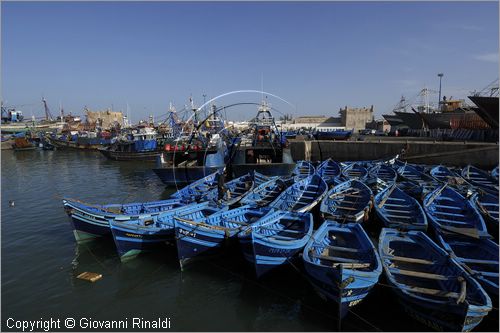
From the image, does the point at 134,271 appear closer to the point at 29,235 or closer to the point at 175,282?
the point at 175,282

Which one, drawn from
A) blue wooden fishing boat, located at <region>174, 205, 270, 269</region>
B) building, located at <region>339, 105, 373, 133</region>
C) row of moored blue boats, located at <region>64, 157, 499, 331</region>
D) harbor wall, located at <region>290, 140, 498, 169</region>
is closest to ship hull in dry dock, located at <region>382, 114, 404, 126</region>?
building, located at <region>339, 105, 373, 133</region>

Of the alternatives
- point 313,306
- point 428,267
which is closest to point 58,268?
point 313,306

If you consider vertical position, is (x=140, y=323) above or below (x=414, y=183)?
below

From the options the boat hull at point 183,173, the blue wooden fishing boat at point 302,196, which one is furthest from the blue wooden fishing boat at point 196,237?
the boat hull at point 183,173

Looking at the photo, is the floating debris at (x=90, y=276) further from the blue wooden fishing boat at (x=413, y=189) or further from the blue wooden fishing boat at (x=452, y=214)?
the blue wooden fishing boat at (x=413, y=189)

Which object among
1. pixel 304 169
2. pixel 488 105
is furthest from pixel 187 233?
pixel 488 105

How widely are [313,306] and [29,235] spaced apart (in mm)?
17249

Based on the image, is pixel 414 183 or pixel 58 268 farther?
pixel 414 183

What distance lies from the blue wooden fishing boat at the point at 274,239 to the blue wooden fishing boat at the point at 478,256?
5.48 metres

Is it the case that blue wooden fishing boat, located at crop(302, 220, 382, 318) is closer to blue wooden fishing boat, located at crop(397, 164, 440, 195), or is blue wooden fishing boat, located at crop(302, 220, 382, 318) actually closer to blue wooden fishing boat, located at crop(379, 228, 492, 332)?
blue wooden fishing boat, located at crop(379, 228, 492, 332)

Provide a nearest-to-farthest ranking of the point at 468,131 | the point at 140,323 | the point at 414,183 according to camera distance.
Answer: the point at 140,323 → the point at 414,183 → the point at 468,131

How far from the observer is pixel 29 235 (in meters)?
17.4

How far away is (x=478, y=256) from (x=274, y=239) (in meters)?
8.08

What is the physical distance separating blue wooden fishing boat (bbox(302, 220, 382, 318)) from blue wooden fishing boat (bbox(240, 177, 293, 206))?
6411 millimetres
